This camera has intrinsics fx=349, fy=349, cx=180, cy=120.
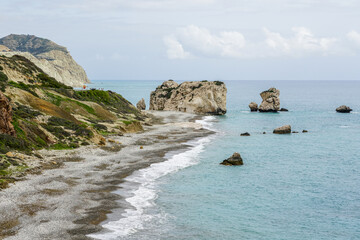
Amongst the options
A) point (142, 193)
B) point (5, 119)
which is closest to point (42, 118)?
point (5, 119)

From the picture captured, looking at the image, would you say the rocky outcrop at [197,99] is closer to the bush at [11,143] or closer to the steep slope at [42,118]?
the steep slope at [42,118]

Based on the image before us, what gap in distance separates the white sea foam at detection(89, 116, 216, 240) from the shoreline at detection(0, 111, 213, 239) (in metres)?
0.99

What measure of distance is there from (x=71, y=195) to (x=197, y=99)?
97745mm

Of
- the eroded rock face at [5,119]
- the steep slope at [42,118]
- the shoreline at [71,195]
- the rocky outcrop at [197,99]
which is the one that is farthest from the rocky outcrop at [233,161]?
the rocky outcrop at [197,99]

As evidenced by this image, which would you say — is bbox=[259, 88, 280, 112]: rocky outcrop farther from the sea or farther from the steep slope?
the sea

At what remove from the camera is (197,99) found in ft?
407

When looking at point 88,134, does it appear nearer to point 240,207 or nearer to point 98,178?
point 98,178

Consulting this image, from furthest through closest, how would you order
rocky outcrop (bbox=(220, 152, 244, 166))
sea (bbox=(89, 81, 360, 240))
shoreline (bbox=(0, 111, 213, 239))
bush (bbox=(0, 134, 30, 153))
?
1. rocky outcrop (bbox=(220, 152, 244, 166))
2. bush (bbox=(0, 134, 30, 153))
3. sea (bbox=(89, 81, 360, 240))
4. shoreline (bbox=(0, 111, 213, 239))

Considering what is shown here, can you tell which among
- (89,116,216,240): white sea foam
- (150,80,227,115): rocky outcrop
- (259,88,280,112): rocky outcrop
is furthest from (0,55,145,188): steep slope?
(259,88,280,112): rocky outcrop

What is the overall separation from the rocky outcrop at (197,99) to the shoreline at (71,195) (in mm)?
75237

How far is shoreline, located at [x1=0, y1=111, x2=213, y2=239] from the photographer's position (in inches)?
858

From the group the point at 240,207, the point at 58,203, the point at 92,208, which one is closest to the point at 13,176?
the point at 58,203

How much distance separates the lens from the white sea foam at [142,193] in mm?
23241

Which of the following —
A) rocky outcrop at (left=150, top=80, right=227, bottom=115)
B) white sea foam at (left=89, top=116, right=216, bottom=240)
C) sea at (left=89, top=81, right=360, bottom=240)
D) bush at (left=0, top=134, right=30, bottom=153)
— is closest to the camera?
white sea foam at (left=89, top=116, right=216, bottom=240)
